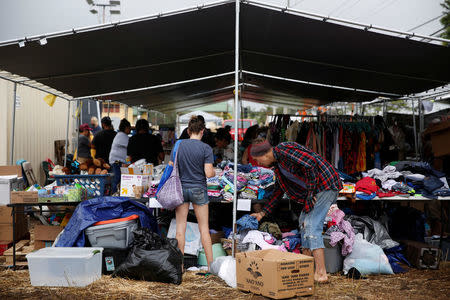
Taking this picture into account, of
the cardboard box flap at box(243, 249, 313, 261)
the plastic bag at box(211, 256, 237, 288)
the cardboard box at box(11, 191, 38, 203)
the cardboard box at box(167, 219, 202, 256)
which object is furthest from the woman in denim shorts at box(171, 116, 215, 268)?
the cardboard box at box(11, 191, 38, 203)

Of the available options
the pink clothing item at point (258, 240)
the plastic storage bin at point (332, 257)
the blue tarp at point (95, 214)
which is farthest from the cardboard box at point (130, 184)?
Result: the plastic storage bin at point (332, 257)

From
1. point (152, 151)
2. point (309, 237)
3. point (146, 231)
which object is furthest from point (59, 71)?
point (309, 237)

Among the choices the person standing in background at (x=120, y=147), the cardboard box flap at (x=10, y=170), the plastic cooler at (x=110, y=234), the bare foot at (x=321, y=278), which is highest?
the person standing in background at (x=120, y=147)

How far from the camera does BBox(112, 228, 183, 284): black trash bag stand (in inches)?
179

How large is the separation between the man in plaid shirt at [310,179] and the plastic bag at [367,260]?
24.2 inches

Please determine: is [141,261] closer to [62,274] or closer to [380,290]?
[62,274]

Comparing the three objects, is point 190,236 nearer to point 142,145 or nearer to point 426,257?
point 142,145

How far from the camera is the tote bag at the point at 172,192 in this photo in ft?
15.7

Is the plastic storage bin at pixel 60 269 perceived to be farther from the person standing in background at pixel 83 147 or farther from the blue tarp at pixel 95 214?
the person standing in background at pixel 83 147

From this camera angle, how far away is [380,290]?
14.6ft

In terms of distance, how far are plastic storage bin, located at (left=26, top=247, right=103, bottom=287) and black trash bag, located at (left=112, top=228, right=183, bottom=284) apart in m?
0.37

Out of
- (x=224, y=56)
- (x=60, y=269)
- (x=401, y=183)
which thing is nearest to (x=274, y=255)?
(x=60, y=269)

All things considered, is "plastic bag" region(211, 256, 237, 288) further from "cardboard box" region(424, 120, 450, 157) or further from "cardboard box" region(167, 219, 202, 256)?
"cardboard box" region(424, 120, 450, 157)

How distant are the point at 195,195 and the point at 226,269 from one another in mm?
868
